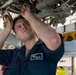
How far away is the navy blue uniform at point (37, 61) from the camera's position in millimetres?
910

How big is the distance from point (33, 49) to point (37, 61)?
0.10 metres

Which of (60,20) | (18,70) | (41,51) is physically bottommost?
(18,70)

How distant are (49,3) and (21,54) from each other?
364 mm

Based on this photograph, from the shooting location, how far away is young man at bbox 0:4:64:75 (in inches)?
33.2

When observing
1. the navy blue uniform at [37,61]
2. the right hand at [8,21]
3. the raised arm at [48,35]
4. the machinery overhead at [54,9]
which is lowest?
the navy blue uniform at [37,61]

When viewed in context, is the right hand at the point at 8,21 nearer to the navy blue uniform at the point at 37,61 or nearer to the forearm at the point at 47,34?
the navy blue uniform at the point at 37,61

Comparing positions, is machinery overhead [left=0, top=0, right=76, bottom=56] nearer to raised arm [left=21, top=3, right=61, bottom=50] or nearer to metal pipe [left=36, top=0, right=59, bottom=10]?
metal pipe [left=36, top=0, right=59, bottom=10]

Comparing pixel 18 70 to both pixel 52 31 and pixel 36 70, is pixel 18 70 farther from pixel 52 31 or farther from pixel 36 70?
pixel 52 31

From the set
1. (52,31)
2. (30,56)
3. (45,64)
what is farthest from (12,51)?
(52,31)

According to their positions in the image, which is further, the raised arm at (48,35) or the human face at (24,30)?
the human face at (24,30)

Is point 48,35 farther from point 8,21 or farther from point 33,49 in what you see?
point 8,21

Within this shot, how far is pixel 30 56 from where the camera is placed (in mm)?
1041

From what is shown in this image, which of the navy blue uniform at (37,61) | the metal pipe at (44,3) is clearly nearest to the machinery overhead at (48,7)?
the metal pipe at (44,3)

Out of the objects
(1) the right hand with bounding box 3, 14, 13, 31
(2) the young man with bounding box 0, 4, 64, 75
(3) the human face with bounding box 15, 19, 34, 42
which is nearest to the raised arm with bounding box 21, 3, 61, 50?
(2) the young man with bounding box 0, 4, 64, 75
